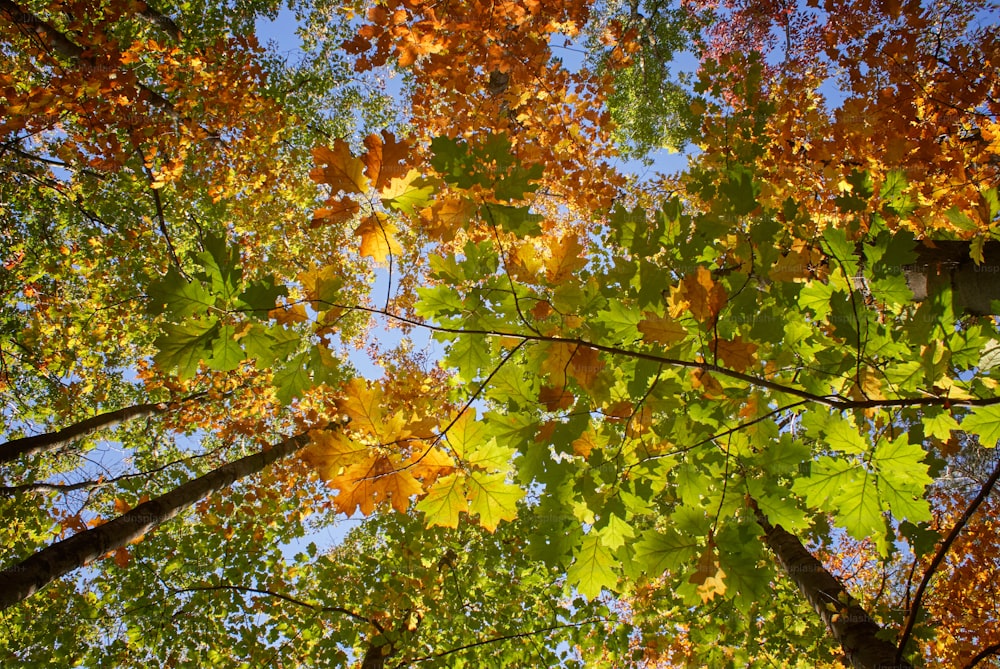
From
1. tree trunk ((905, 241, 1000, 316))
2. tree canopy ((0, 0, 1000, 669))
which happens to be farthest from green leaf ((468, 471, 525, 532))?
tree trunk ((905, 241, 1000, 316))

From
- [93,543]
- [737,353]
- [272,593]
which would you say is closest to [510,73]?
[737,353]

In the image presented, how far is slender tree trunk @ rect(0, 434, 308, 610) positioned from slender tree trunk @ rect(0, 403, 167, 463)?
198 cm

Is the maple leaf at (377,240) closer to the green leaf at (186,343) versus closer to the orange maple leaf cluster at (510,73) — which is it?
the green leaf at (186,343)

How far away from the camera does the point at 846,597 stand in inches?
138

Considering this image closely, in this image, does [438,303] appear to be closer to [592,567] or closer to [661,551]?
[592,567]

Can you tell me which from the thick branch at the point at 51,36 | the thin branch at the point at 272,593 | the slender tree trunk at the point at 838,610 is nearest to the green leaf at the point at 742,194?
the slender tree trunk at the point at 838,610

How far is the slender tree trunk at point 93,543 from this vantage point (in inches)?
110

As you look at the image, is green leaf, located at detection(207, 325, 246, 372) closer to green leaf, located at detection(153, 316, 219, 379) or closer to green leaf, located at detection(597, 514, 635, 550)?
green leaf, located at detection(153, 316, 219, 379)

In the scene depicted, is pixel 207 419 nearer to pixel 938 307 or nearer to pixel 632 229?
pixel 632 229

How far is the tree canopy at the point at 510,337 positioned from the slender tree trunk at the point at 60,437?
40 mm

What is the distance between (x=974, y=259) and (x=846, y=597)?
284 centimetres

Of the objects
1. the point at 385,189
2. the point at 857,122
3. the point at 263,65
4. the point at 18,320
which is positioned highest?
the point at 263,65

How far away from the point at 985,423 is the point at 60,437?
7996 mm

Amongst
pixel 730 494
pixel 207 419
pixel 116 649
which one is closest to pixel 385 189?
pixel 730 494
